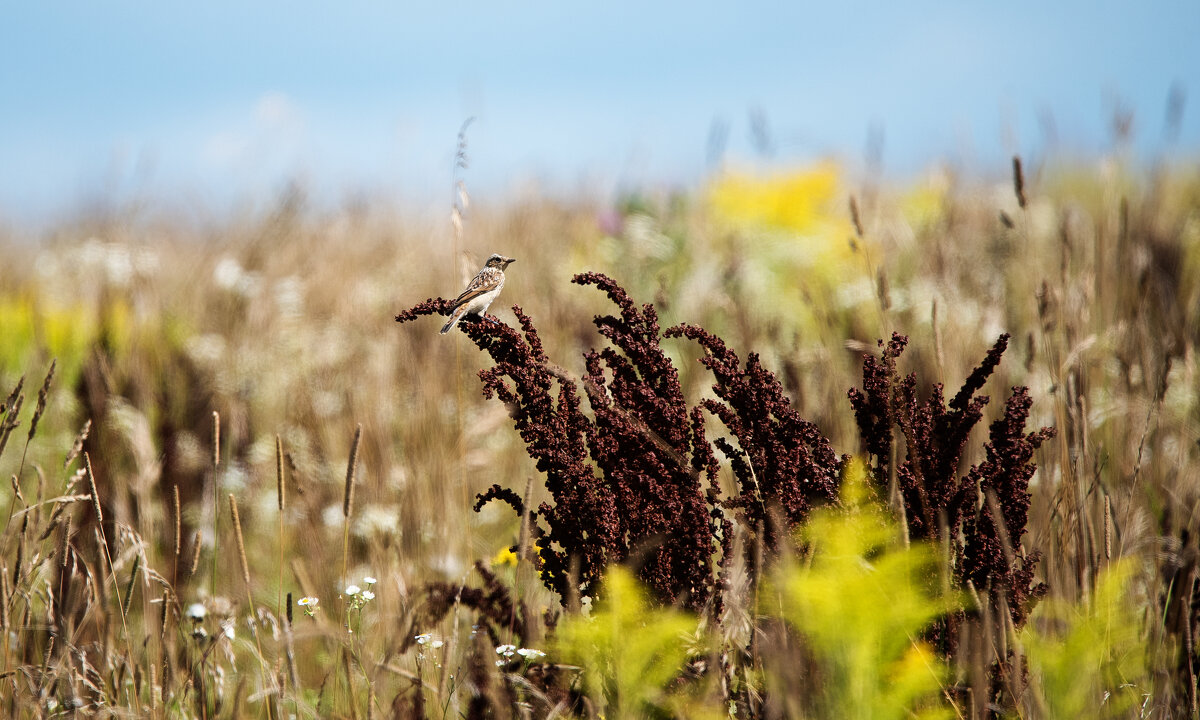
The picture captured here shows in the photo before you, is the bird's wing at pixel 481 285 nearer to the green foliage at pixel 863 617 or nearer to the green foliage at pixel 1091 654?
the green foliage at pixel 863 617

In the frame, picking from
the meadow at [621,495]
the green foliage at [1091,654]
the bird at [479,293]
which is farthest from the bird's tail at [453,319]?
the green foliage at [1091,654]

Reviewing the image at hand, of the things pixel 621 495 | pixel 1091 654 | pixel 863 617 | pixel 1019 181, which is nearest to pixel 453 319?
pixel 621 495

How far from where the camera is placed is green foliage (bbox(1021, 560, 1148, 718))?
1318mm

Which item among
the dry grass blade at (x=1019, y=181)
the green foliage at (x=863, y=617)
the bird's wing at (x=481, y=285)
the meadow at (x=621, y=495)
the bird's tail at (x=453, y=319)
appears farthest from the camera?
the dry grass blade at (x=1019, y=181)

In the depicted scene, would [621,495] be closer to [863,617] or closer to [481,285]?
[863,617]

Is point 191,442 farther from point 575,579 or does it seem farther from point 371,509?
point 575,579

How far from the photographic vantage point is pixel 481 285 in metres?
2.05

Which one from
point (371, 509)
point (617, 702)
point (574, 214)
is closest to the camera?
point (617, 702)

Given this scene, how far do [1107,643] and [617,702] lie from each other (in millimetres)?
868

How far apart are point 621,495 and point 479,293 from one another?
65 centimetres

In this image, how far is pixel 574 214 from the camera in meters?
9.27

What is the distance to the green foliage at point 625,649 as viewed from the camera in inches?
52.4

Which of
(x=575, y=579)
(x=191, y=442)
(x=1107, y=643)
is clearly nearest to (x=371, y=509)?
(x=191, y=442)

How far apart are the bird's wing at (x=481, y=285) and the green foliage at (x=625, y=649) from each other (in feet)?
2.31
